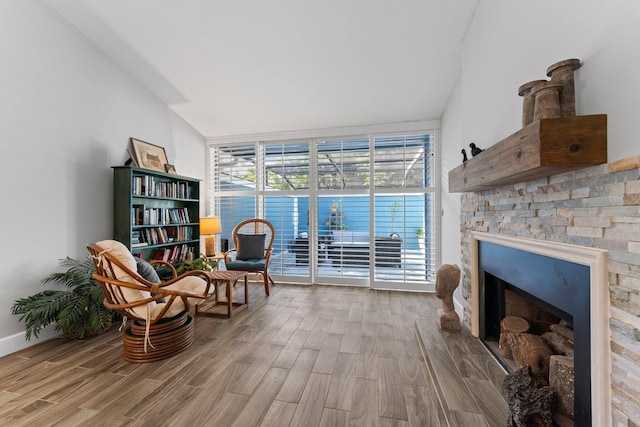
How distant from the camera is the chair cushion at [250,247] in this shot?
4102 mm

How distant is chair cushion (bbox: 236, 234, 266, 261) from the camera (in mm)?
4102

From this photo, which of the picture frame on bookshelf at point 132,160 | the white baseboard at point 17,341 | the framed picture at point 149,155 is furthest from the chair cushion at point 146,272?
the framed picture at point 149,155

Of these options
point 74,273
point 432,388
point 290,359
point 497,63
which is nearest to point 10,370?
point 74,273

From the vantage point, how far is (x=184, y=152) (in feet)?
14.3

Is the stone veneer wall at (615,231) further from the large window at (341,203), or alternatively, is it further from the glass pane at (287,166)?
the glass pane at (287,166)

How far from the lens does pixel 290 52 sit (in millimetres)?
2855

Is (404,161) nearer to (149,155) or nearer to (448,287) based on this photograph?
(448,287)

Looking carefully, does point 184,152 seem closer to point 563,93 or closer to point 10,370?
point 10,370

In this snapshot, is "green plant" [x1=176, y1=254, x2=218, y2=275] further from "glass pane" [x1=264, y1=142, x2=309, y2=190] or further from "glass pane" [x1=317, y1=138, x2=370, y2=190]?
"glass pane" [x1=317, y1=138, x2=370, y2=190]

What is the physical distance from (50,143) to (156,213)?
1.25 m

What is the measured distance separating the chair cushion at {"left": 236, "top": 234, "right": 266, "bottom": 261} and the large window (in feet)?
1.45

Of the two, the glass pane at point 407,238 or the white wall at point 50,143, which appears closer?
the white wall at point 50,143

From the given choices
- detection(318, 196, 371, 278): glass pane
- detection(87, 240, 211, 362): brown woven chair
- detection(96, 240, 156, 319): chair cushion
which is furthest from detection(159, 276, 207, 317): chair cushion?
detection(318, 196, 371, 278): glass pane

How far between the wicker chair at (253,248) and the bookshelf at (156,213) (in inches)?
26.6
